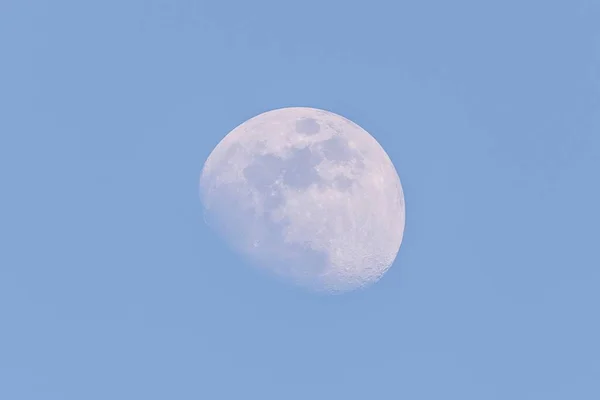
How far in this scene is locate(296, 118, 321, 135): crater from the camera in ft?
117

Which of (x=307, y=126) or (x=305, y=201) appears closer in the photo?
(x=305, y=201)

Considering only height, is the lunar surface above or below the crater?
below

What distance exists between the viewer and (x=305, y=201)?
34250 millimetres

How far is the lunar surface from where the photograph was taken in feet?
113

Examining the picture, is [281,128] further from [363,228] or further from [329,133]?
[363,228]

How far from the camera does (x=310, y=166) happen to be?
34625 mm

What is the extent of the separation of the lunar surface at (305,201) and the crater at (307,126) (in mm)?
34

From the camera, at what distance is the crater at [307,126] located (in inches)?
1407

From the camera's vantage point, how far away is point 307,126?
36.1 m

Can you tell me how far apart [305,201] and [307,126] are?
3.13 meters

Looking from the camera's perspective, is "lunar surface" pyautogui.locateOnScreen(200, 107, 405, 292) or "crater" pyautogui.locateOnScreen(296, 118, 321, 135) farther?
"crater" pyautogui.locateOnScreen(296, 118, 321, 135)

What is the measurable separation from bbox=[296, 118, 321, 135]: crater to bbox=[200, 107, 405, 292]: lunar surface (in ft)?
0.11

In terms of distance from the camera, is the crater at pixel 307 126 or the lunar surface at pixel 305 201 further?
the crater at pixel 307 126

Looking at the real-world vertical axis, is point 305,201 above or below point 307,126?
below
